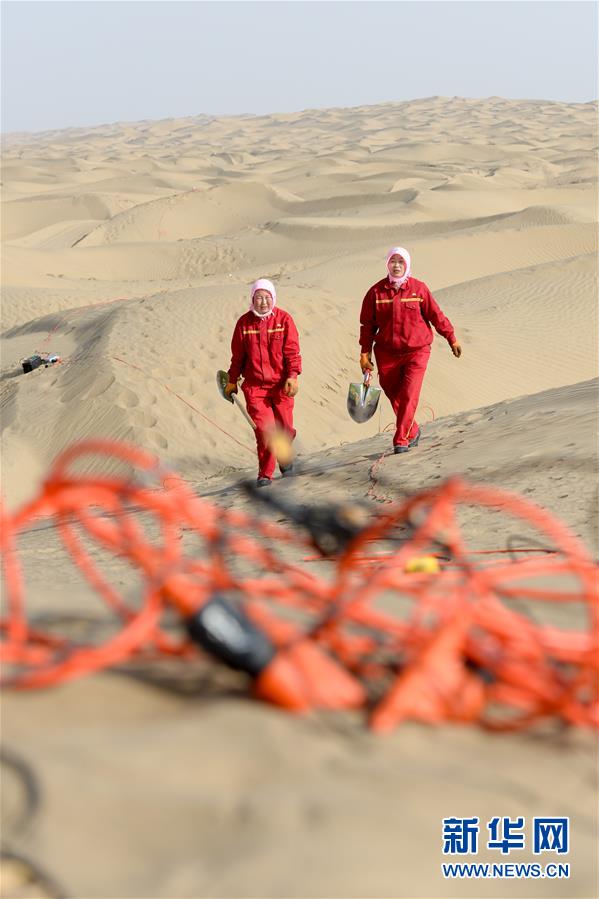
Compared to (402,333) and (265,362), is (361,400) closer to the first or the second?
(402,333)

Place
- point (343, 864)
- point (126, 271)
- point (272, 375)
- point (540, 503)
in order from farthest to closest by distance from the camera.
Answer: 1. point (126, 271)
2. point (272, 375)
3. point (540, 503)
4. point (343, 864)

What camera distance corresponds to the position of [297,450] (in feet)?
31.2

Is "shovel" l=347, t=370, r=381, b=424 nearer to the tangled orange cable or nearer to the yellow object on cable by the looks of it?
the yellow object on cable

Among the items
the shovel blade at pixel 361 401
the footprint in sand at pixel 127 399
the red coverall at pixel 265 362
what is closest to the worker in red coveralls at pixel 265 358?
the red coverall at pixel 265 362

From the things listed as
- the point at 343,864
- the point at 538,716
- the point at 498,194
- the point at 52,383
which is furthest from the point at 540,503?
the point at 498,194

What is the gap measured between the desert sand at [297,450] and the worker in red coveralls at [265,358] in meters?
0.52

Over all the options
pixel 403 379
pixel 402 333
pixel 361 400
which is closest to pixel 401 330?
pixel 402 333

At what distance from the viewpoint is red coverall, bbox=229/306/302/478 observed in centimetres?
635

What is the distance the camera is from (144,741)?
199 cm

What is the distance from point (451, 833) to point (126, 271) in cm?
2308

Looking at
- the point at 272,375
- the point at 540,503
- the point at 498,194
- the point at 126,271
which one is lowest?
the point at 540,503

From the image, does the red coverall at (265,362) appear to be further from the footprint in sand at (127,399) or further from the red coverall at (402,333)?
the footprint in sand at (127,399)

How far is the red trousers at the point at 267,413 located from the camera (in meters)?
6.45

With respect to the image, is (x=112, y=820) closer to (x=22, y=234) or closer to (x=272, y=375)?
(x=272, y=375)
